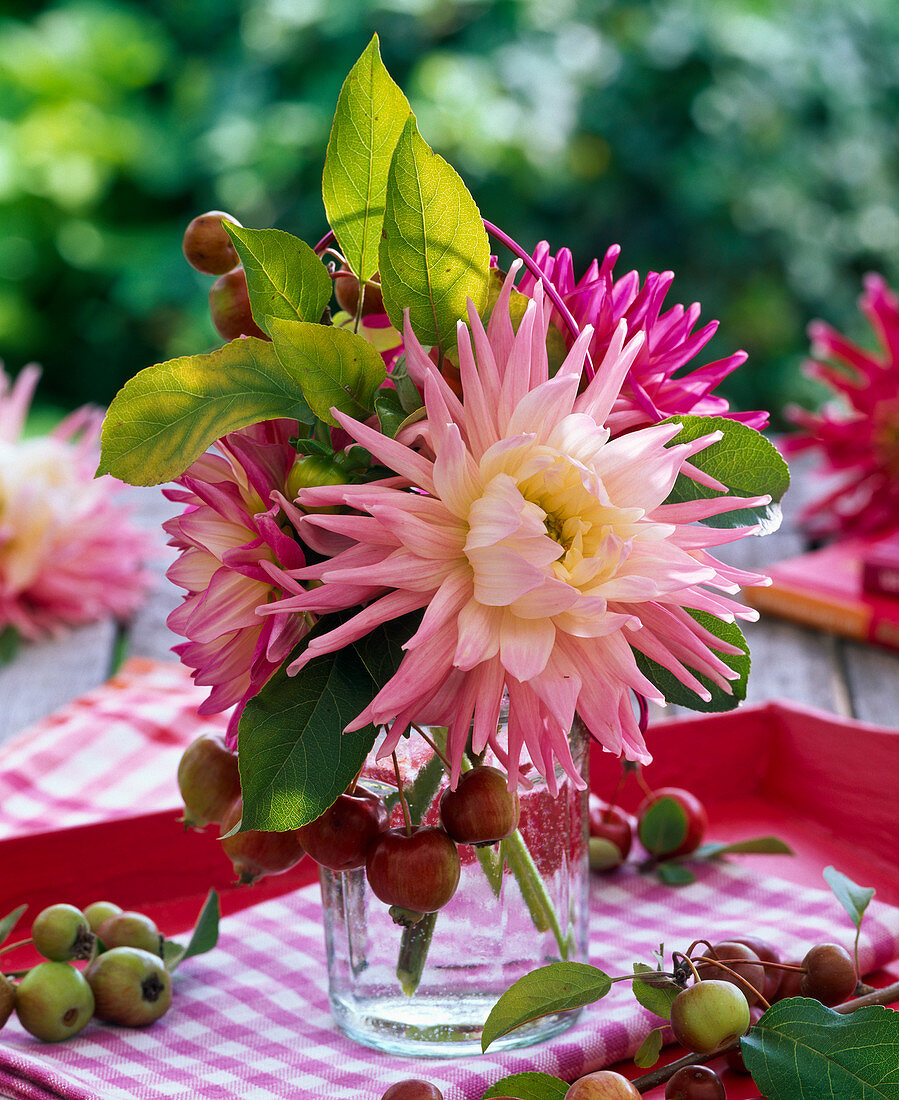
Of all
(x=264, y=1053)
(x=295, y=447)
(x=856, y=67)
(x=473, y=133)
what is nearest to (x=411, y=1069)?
(x=264, y=1053)

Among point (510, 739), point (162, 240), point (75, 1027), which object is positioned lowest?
point (75, 1027)

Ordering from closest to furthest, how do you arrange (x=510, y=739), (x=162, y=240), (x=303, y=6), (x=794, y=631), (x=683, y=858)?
(x=510, y=739), (x=683, y=858), (x=794, y=631), (x=303, y=6), (x=162, y=240)

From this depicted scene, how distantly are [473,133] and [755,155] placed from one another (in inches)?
19.9

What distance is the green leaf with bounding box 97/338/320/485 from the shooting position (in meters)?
0.31

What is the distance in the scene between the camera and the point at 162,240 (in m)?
1.97

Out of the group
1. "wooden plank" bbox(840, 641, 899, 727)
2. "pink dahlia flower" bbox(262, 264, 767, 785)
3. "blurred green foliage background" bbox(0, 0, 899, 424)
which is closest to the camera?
"pink dahlia flower" bbox(262, 264, 767, 785)

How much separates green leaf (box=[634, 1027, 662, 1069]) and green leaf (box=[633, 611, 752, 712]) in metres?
0.09

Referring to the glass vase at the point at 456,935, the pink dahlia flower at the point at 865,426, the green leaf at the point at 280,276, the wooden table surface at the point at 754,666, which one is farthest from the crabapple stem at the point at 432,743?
the pink dahlia flower at the point at 865,426

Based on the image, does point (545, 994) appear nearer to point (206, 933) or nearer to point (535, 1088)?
point (535, 1088)

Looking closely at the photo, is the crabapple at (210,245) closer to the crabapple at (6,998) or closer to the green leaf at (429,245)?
the green leaf at (429,245)

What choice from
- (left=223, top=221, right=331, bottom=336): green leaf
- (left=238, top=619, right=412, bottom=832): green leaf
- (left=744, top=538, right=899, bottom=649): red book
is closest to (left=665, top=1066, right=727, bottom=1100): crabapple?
(left=238, top=619, right=412, bottom=832): green leaf

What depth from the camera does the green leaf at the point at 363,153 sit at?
0.32m

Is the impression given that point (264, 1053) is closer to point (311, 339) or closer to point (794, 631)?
point (311, 339)

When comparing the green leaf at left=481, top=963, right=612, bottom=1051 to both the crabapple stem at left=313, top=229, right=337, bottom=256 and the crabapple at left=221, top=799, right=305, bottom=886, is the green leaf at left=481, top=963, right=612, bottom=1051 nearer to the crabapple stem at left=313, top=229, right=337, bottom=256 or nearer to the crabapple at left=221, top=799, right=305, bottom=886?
the crabapple at left=221, top=799, right=305, bottom=886
